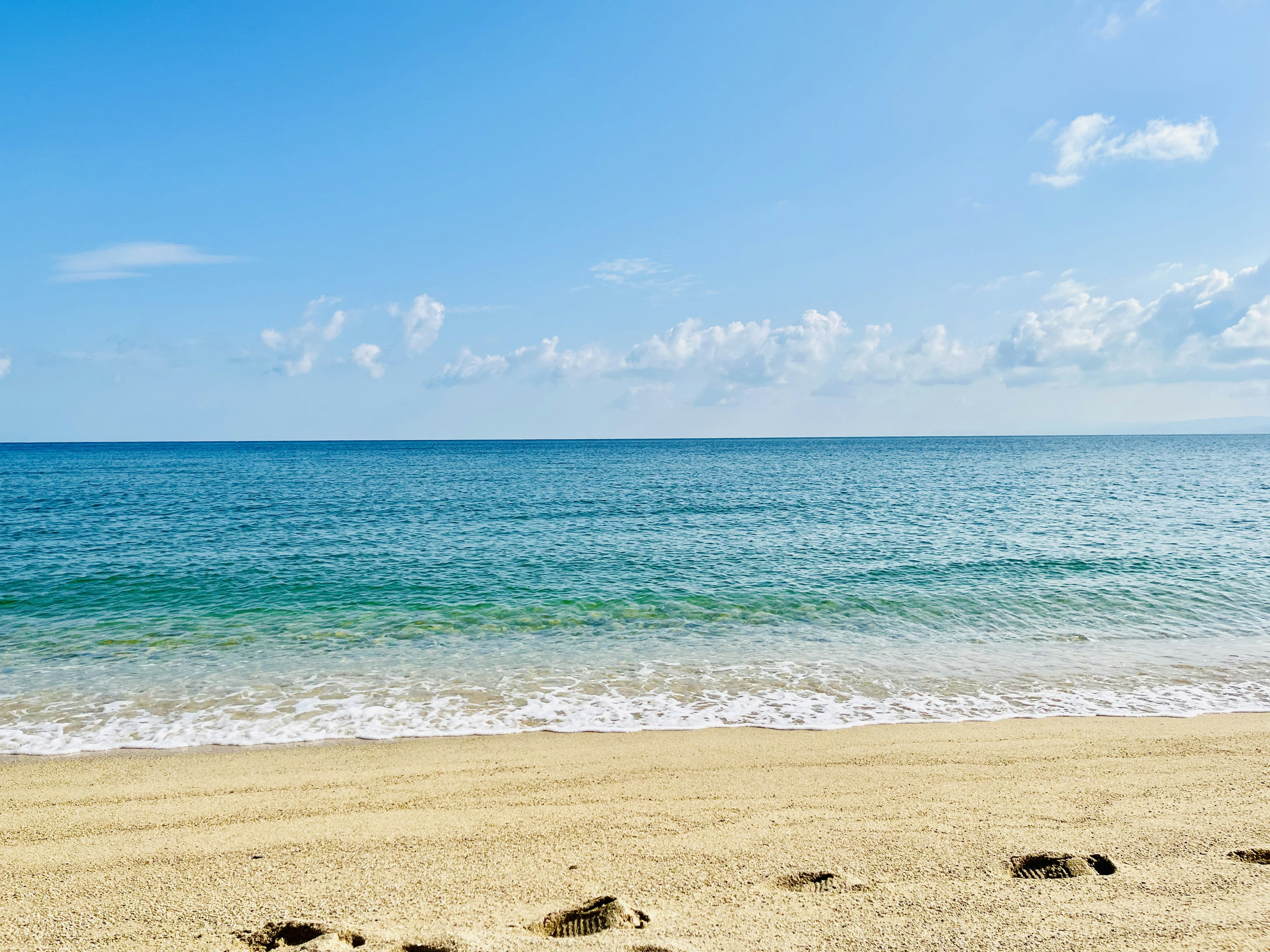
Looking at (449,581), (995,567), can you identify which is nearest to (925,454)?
(995,567)

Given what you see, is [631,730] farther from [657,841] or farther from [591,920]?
[591,920]

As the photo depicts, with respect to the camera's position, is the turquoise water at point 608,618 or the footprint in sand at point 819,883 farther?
the turquoise water at point 608,618

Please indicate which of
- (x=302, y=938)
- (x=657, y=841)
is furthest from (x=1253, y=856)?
(x=302, y=938)

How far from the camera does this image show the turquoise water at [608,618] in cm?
1144

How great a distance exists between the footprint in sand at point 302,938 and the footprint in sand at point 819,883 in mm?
3580

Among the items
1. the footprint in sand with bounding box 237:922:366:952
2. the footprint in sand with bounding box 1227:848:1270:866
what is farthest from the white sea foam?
the footprint in sand with bounding box 237:922:366:952

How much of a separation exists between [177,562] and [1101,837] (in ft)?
87.2

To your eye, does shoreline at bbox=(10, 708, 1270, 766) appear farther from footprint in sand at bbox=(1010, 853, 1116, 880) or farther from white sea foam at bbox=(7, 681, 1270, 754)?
footprint in sand at bbox=(1010, 853, 1116, 880)

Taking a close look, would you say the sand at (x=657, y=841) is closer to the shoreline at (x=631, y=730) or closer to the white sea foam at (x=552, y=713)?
the shoreline at (x=631, y=730)

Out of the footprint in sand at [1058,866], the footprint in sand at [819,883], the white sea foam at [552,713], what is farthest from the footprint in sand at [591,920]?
the white sea foam at [552,713]

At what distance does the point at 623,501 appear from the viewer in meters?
44.7

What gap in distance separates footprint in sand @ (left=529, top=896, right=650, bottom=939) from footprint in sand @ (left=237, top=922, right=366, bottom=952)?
56.7 inches

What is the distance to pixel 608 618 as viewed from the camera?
17.1 m

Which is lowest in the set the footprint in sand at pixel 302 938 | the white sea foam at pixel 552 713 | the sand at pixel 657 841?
the white sea foam at pixel 552 713
